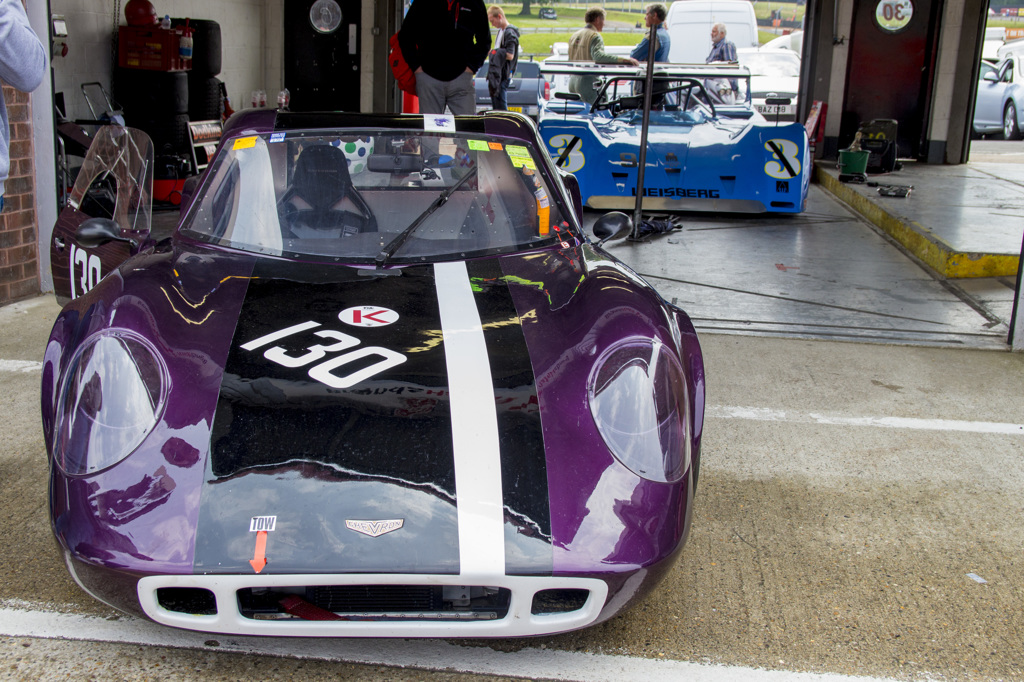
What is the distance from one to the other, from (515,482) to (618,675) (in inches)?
20.6

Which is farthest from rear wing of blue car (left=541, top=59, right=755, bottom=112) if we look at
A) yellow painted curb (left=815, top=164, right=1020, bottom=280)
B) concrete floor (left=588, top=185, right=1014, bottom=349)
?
yellow painted curb (left=815, top=164, right=1020, bottom=280)

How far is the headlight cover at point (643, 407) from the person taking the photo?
2.28 metres

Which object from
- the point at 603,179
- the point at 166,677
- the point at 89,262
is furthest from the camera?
the point at 603,179

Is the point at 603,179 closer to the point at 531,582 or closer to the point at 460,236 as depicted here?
the point at 460,236

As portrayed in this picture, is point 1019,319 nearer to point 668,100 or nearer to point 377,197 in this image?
point 377,197

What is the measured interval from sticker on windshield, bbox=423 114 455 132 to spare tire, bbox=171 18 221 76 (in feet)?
22.7

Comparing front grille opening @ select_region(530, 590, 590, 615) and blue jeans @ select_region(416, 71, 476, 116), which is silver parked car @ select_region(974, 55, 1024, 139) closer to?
blue jeans @ select_region(416, 71, 476, 116)

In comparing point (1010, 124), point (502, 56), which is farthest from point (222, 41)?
point (1010, 124)

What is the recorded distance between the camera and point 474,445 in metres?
2.22

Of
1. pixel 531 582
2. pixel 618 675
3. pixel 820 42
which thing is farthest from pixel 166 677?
pixel 820 42

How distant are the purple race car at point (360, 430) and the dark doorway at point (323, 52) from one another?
32.4ft

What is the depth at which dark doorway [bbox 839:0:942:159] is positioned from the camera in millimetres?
12734

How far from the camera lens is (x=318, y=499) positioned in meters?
2.09

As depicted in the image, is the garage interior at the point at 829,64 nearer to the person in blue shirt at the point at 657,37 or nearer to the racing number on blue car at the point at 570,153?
the person in blue shirt at the point at 657,37
